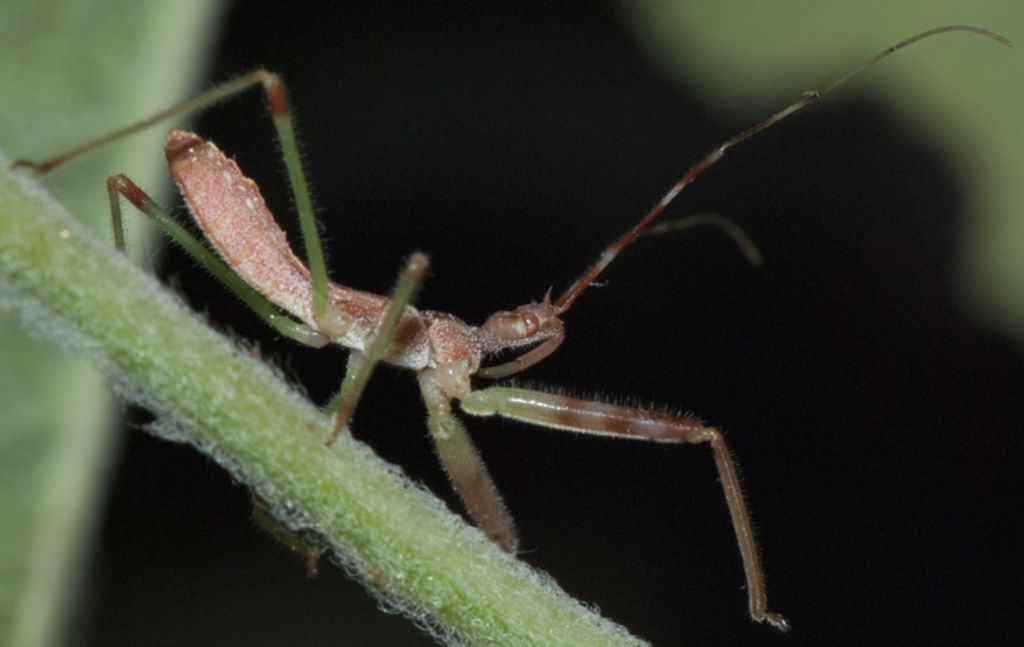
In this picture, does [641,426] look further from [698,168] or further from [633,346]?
[633,346]

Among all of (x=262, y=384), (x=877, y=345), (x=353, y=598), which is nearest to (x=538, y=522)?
(x=353, y=598)

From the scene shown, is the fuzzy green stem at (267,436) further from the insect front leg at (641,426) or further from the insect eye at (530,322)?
the insect eye at (530,322)

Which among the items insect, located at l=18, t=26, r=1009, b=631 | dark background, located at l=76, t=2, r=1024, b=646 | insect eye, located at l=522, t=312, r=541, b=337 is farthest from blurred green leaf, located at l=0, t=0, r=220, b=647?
insect eye, located at l=522, t=312, r=541, b=337

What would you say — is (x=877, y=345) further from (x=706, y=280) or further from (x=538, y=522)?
(x=538, y=522)

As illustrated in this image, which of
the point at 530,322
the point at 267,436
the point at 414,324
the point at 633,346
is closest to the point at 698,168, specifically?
the point at 530,322

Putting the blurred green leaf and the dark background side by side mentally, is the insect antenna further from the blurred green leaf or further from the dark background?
the blurred green leaf

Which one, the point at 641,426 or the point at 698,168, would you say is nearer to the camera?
the point at 641,426
